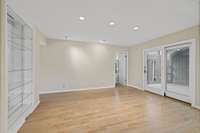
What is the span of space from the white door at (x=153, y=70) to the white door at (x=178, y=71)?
33cm

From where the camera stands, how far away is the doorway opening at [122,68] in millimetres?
6641

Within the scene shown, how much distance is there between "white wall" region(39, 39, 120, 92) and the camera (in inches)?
188

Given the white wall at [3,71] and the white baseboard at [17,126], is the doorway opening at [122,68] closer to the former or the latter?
the white baseboard at [17,126]

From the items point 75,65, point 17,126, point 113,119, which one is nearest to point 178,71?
point 113,119

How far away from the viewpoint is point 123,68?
6.91m

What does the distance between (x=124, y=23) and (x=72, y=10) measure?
1.46 meters

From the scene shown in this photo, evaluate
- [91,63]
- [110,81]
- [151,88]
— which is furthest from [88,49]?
[151,88]

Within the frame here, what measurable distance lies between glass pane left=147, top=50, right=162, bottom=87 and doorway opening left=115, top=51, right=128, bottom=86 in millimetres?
1544

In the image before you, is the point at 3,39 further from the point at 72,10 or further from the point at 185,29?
the point at 185,29

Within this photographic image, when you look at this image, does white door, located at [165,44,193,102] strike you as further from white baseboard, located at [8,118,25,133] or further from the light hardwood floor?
white baseboard, located at [8,118,25,133]

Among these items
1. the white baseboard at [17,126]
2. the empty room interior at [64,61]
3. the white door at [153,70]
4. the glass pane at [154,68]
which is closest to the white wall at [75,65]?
the empty room interior at [64,61]

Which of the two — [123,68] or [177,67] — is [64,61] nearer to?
[123,68]

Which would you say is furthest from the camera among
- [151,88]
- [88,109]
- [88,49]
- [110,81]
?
[110,81]

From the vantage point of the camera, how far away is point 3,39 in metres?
1.60
